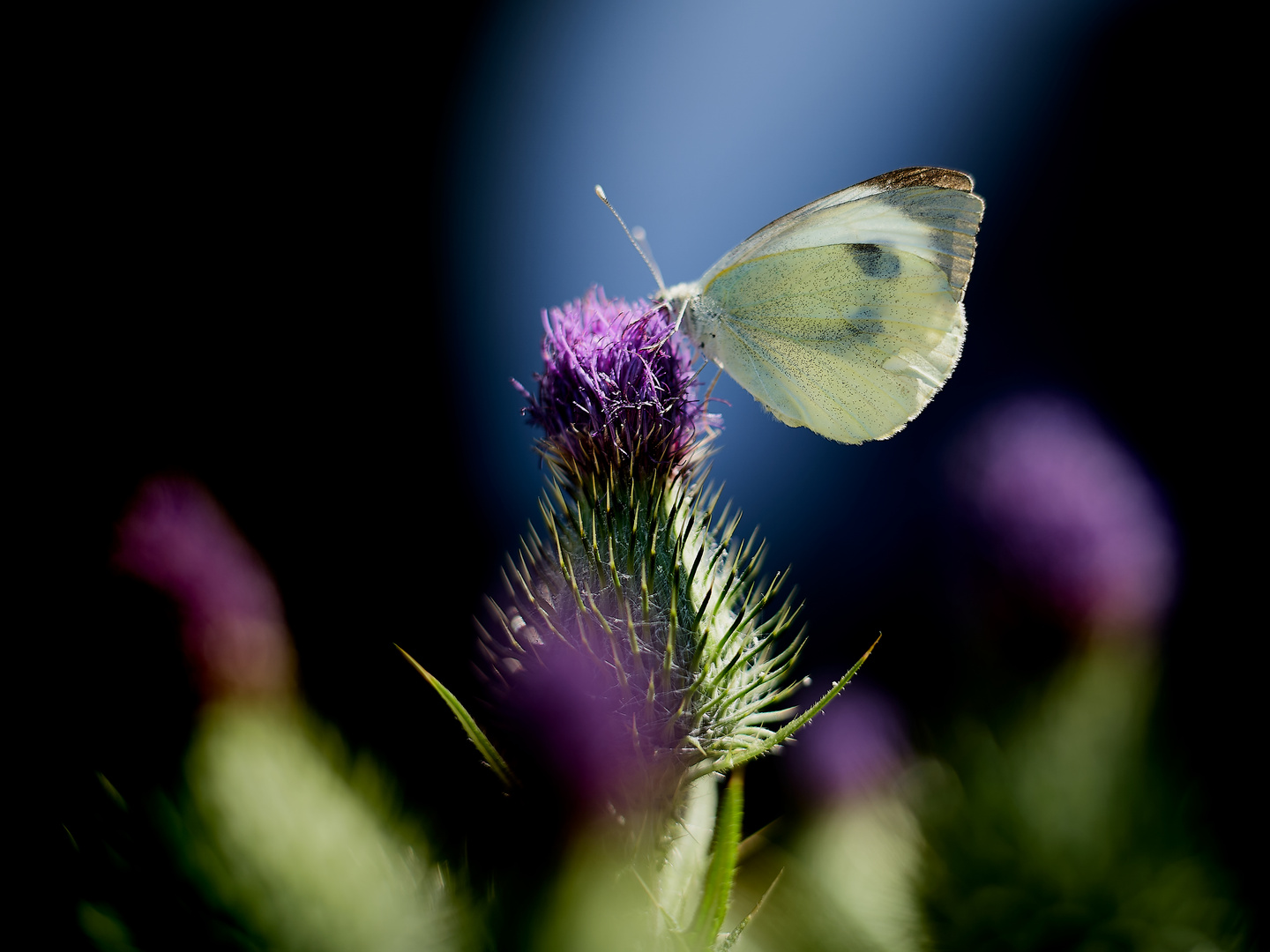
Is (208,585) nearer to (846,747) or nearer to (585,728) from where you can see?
(585,728)

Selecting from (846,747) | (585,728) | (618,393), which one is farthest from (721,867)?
(846,747)

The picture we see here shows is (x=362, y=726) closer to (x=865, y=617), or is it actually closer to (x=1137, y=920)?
(x=1137, y=920)

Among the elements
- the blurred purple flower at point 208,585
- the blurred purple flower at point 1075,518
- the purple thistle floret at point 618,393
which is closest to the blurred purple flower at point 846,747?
the blurred purple flower at point 1075,518

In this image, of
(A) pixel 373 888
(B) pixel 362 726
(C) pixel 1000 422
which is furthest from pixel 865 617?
(A) pixel 373 888

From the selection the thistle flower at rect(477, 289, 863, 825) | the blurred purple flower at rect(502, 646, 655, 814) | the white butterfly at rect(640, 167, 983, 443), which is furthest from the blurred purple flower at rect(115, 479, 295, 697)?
the white butterfly at rect(640, 167, 983, 443)

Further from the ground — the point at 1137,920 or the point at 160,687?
the point at 160,687

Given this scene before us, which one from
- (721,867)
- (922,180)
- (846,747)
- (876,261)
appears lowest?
(846,747)

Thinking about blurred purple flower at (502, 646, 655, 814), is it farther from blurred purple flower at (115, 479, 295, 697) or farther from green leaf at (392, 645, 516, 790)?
blurred purple flower at (115, 479, 295, 697)
